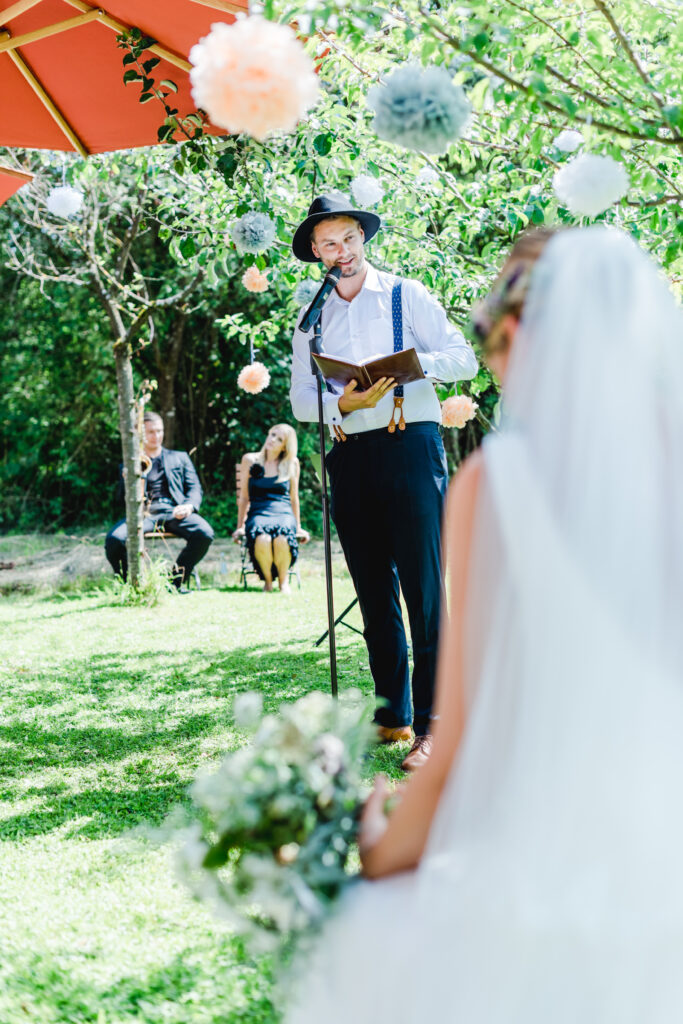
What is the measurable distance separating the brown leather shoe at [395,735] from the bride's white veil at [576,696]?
9.15ft

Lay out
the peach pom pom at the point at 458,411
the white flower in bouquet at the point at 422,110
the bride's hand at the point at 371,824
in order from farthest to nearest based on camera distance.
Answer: the peach pom pom at the point at 458,411 < the white flower in bouquet at the point at 422,110 < the bride's hand at the point at 371,824

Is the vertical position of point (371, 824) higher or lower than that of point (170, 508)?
lower

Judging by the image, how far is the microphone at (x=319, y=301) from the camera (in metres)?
3.53

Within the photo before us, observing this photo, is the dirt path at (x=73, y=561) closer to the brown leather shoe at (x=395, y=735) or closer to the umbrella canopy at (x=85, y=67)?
the umbrella canopy at (x=85, y=67)

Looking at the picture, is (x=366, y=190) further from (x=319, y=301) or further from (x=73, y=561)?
(x=73, y=561)

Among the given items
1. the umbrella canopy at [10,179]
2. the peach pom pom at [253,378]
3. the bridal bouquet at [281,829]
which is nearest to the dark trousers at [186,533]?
the peach pom pom at [253,378]

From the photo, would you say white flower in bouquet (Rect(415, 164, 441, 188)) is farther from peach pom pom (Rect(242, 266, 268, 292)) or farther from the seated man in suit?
the seated man in suit

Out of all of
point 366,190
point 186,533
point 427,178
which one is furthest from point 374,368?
point 186,533

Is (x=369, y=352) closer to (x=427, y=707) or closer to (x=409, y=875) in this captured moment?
(x=427, y=707)

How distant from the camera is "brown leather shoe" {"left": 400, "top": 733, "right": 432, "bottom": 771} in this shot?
12.3ft

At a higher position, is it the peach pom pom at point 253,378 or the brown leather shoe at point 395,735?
the peach pom pom at point 253,378

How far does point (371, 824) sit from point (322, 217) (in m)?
2.84

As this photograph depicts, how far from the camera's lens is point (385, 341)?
397 cm

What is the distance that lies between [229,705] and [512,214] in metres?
2.90
